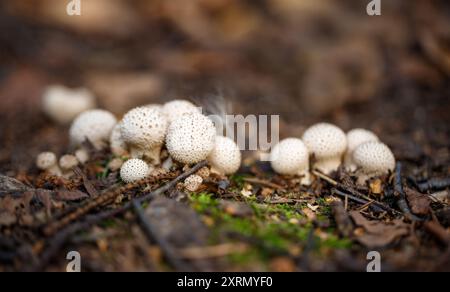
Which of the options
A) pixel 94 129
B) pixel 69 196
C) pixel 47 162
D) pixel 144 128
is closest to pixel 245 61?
pixel 94 129

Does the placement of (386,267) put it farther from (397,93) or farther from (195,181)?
(397,93)

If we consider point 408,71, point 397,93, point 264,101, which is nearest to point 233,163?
point 264,101

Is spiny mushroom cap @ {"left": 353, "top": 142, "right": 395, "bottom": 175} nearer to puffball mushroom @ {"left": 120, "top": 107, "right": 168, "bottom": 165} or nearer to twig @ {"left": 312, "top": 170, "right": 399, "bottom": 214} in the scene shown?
twig @ {"left": 312, "top": 170, "right": 399, "bottom": 214}

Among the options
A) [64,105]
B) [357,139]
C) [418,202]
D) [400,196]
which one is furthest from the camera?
[64,105]

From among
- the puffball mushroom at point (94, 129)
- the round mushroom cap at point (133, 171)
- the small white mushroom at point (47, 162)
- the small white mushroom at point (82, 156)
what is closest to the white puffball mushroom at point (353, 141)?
the round mushroom cap at point (133, 171)

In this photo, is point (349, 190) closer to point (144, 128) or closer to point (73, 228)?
point (144, 128)

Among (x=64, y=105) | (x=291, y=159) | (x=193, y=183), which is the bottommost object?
(x=193, y=183)

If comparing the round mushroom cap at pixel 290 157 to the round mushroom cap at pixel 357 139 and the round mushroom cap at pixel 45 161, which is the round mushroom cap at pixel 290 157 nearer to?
the round mushroom cap at pixel 357 139
